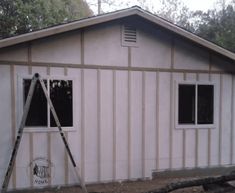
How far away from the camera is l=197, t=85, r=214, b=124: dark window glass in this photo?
7536 millimetres

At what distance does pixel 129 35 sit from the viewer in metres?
6.95

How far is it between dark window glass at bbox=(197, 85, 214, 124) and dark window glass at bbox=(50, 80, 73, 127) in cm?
315

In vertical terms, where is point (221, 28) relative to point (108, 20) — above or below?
above

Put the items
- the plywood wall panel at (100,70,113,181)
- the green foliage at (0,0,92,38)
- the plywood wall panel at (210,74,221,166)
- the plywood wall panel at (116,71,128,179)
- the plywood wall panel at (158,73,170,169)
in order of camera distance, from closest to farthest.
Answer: the plywood wall panel at (100,70,113,181) → the plywood wall panel at (116,71,128,179) → the plywood wall panel at (158,73,170,169) → the plywood wall panel at (210,74,221,166) → the green foliage at (0,0,92,38)

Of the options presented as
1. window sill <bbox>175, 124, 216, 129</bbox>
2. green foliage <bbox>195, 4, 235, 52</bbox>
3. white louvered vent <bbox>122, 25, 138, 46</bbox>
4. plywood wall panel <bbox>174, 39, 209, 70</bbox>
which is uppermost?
green foliage <bbox>195, 4, 235, 52</bbox>

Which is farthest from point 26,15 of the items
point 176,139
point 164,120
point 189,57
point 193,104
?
point 176,139

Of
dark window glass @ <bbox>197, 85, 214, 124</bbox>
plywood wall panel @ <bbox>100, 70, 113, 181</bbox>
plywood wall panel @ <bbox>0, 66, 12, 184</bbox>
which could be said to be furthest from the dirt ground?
dark window glass @ <bbox>197, 85, 214, 124</bbox>

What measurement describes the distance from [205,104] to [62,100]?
11.6ft

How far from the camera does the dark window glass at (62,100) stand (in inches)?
251

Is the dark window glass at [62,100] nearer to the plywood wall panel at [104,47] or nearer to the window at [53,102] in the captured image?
the window at [53,102]

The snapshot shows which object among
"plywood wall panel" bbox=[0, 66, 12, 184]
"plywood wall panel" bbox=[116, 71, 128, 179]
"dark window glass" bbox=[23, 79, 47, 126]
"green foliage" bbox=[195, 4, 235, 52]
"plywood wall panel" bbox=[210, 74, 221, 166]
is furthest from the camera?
"green foliage" bbox=[195, 4, 235, 52]

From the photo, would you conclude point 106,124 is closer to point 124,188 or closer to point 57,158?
point 57,158

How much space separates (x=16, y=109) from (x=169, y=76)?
3.53 metres

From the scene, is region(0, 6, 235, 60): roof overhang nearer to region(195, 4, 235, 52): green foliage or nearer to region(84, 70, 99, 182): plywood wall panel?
region(84, 70, 99, 182): plywood wall panel
